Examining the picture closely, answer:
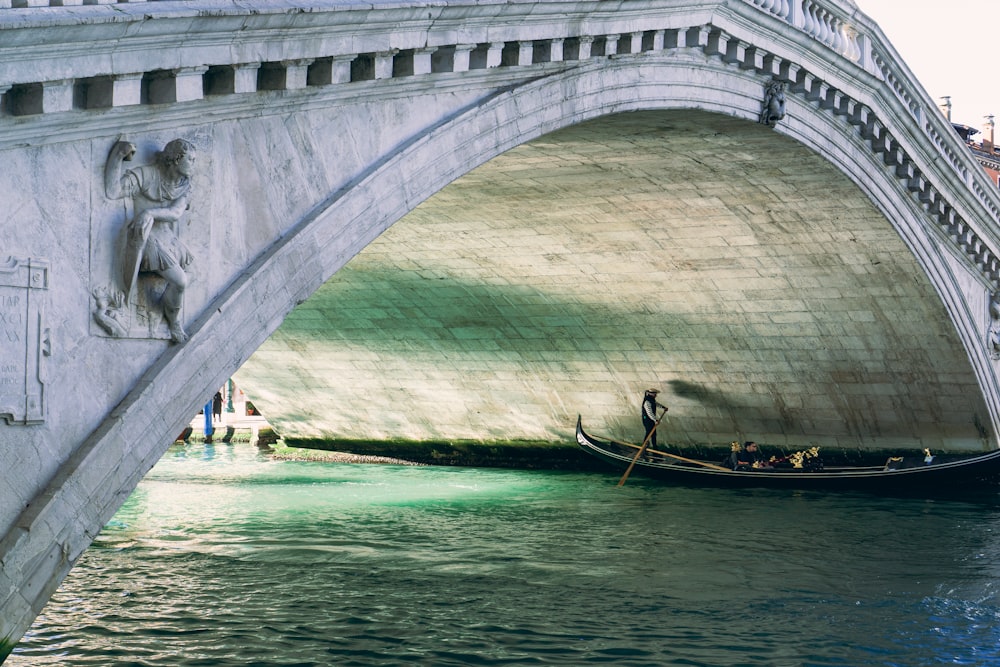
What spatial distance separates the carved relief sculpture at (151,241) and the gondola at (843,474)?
8.94 metres

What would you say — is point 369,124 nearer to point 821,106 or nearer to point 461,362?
point 821,106

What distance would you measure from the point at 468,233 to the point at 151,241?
7250 mm

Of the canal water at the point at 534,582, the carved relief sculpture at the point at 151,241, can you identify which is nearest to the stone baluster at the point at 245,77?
the carved relief sculpture at the point at 151,241

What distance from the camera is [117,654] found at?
5.83 m

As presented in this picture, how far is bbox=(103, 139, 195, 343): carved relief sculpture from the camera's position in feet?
13.2

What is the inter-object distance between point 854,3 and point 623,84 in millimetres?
3382

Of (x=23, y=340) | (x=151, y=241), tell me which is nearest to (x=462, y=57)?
(x=151, y=241)

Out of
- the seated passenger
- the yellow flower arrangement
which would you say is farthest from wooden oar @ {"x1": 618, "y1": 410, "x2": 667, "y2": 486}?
the yellow flower arrangement

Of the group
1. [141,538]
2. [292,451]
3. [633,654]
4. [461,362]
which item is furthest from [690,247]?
[292,451]

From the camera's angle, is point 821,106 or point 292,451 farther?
point 292,451

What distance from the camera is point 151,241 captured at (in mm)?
4133

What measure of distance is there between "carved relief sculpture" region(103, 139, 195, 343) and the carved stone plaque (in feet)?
0.75

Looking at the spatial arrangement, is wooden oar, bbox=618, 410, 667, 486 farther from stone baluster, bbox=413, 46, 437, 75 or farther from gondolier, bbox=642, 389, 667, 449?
stone baluster, bbox=413, 46, 437, 75

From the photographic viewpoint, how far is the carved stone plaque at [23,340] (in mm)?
3719
